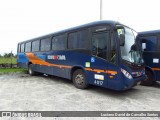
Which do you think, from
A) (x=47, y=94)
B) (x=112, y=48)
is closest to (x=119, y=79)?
(x=112, y=48)

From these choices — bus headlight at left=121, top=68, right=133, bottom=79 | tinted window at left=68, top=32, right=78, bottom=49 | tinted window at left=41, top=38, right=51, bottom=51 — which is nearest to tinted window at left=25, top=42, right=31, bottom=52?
tinted window at left=41, top=38, right=51, bottom=51

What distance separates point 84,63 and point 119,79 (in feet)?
6.06

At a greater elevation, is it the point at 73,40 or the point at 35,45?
the point at 35,45

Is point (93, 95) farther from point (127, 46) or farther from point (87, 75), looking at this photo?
point (127, 46)

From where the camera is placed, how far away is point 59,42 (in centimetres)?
841

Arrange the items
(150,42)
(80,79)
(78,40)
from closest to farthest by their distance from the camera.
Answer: (80,79)
(78,40)
(150,42)

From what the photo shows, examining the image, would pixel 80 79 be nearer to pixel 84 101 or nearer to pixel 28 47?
pixel 84 101

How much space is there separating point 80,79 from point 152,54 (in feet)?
12.4

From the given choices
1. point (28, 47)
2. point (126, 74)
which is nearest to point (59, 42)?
point (126, 74)

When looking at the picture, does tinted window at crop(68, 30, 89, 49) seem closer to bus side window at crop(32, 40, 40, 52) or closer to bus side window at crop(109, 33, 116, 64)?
bus side window at crop(109, 33, 116, 64)

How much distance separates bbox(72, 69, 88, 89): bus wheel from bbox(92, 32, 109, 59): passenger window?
123 cm

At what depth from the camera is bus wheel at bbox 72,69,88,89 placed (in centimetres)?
676

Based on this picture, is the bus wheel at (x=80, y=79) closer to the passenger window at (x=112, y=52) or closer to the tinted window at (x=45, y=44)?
the passenger window at (x=112, y=52)

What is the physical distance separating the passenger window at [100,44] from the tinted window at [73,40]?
3.91 feet
